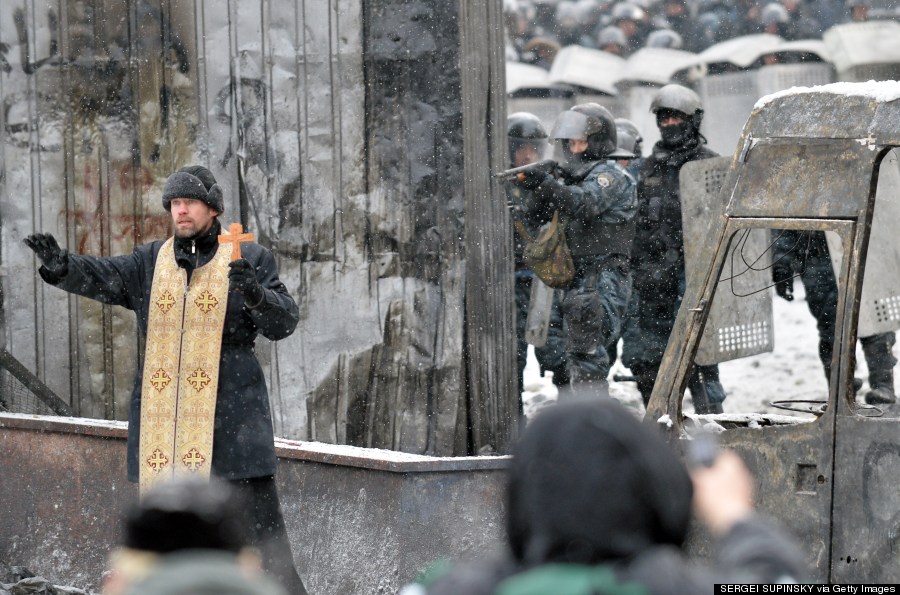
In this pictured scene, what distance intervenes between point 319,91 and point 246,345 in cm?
187

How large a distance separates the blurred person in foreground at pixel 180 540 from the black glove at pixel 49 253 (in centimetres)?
324

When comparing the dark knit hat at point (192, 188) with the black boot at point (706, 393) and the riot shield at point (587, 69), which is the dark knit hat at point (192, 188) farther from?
the riot shield at point (587, 69)

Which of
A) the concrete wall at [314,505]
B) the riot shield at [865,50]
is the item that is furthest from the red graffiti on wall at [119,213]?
the riot shield at [865,50]

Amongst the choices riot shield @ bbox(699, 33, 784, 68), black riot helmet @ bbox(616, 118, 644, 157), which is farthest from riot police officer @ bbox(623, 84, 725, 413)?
riot shield @ bbox(699, 33, 784, 68)

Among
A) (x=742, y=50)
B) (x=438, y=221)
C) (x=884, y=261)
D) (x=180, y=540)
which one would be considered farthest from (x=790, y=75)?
(x=180, y=540)

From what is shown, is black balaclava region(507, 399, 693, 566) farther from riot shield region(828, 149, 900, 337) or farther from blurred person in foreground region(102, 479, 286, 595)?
riot shield region(828, 149, 900, 337)

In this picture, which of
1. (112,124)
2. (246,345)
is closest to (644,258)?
(112,124)

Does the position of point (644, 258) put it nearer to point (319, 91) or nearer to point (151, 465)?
point (319, 91)

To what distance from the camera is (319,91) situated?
6.95m

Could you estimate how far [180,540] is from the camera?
2016 mm

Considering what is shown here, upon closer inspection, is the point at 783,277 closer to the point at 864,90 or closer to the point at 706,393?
the point at 706,393

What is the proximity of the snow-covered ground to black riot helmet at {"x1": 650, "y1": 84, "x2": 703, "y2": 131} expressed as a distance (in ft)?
7.52

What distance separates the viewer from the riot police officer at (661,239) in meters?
9.02

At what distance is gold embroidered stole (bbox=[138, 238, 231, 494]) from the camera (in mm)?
5371
